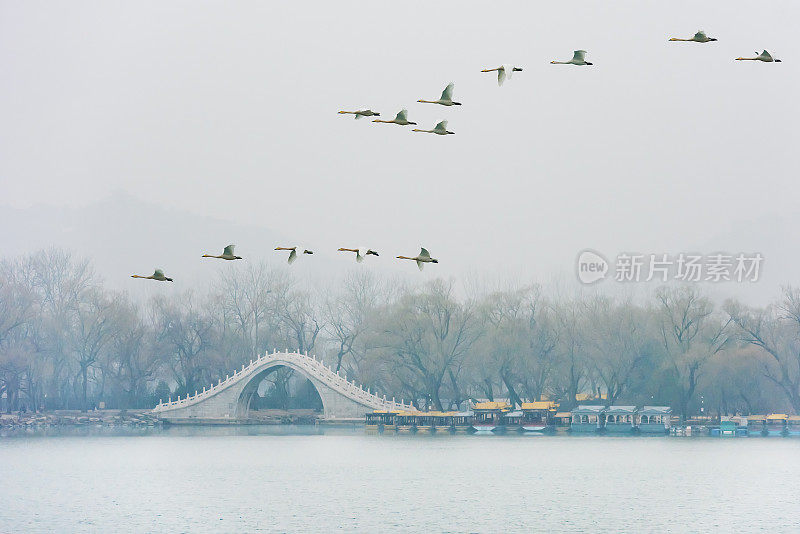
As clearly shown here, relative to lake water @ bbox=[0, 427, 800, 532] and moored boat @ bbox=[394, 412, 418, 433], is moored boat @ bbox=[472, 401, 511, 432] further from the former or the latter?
lake water @ bbox=[0, 427, 800, 532]

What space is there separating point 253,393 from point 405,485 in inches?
2223

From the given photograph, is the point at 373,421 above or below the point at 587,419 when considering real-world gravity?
below

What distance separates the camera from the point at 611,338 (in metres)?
87.0

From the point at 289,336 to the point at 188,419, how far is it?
1445cm

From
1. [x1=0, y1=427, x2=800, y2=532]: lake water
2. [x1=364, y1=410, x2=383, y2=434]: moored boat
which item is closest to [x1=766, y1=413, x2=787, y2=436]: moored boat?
[x1=0, y1=427, x2=800, y2=532]: lake water

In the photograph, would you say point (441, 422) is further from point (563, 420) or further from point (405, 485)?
point (405, 485)

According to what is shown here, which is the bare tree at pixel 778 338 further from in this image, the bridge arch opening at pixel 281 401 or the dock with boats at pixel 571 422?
the bridge arch opening at pixel 281 401

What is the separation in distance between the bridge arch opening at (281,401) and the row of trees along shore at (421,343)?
2205mm

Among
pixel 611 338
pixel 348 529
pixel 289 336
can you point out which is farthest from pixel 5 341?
pixel 348 529

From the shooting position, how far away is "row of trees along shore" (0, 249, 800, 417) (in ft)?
282

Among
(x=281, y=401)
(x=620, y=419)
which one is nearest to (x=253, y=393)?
(x=281, y=401)

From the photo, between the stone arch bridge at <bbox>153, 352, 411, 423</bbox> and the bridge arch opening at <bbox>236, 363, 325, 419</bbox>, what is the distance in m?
0.20

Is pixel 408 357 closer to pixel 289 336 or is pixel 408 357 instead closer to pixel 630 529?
pixel 289 336

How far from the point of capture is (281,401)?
111m
